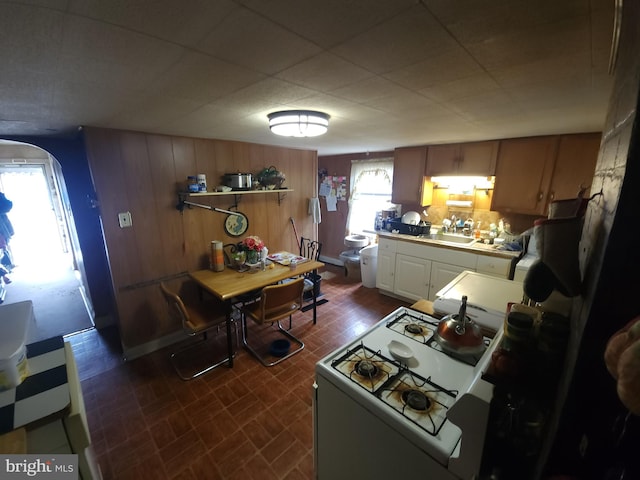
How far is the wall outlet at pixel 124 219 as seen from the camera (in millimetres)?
2328

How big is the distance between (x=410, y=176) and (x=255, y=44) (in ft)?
10.6

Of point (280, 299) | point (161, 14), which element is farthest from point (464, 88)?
point (280, 299)

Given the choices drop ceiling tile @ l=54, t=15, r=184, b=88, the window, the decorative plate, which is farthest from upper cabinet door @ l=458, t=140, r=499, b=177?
drop ceiling tile @ l=54, t=15, r=184, b=88

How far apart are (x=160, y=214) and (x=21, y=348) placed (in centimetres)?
185

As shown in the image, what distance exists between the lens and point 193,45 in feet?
2.77

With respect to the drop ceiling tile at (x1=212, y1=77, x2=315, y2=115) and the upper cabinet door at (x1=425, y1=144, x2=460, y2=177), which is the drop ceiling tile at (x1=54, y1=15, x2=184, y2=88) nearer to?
the drop ceiling tile at (x1=212, y1=77, x2=315, y2=115)

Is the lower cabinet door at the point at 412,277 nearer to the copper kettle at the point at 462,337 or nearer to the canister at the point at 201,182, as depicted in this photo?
the copper kettle at the point at 462,337

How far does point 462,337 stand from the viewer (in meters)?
1.08

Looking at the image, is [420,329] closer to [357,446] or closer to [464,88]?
[357,446]

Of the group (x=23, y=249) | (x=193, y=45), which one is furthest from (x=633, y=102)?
(x=23, y=249)

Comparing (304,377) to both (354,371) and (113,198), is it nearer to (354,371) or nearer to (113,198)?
(354,371)

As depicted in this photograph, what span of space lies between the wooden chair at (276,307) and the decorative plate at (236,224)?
1007 mm

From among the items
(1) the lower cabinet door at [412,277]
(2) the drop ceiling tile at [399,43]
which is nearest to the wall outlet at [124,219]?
(2) the drop ceiling tile at [399,43]

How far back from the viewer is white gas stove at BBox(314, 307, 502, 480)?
748 mm
